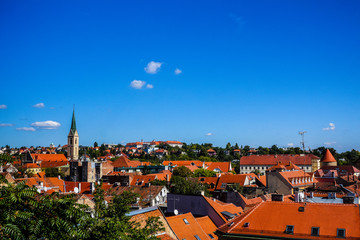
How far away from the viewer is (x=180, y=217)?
2683 centimetres

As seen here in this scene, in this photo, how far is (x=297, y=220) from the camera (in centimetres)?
2017

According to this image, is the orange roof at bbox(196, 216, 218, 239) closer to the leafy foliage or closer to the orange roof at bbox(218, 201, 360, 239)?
the orange roof at bbox(218, 201, 360, 239)

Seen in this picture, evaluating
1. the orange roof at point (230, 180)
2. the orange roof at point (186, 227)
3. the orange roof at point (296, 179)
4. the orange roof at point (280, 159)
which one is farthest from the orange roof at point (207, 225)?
the orange roof at point (280, 159)

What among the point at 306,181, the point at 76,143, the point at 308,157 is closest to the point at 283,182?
the point at 306,181

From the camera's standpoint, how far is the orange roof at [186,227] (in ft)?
81.7

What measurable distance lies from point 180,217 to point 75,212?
18359 millimetres

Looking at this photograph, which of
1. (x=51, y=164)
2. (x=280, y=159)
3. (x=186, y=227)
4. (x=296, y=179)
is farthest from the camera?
(x=51, y=164)

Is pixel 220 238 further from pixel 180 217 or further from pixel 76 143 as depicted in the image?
pixel 76 143

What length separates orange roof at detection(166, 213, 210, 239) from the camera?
2489 cm

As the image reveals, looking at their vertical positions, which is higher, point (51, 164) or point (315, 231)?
point (51, 164)

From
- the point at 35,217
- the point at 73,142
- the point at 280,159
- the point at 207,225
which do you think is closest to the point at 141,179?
the point at 207,225

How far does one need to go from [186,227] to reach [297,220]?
8667mm

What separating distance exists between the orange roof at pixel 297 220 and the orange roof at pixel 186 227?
15.1 ft

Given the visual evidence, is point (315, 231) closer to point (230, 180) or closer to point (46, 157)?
point (230, 180)
